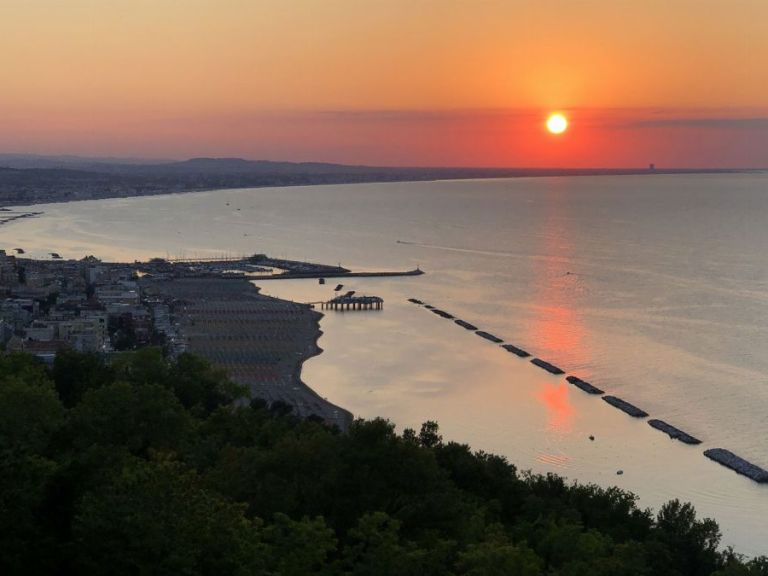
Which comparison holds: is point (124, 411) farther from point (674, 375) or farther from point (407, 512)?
point (674, 375)

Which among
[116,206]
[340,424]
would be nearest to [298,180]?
[116,206]

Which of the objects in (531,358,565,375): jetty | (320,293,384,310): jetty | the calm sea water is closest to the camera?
the calm sea water

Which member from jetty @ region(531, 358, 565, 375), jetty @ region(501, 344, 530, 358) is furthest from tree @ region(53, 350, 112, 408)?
jetty @ region(501, 344, 530, 358)

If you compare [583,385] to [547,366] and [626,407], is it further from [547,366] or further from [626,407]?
[547,366]

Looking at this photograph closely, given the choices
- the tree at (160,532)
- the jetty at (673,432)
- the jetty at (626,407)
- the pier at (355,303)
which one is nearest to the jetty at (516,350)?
the jetty at (626,407)

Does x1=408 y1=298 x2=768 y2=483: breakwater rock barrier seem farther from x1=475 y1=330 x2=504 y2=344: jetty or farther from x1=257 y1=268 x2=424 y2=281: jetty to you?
x1=257 y1=268 x2=424 y2=281: jetty

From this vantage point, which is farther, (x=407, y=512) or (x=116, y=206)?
(x=116, y=206)
